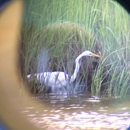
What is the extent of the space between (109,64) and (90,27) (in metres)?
0.08

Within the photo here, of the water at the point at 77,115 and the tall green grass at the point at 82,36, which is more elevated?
the tall green grass at the point at 82,36

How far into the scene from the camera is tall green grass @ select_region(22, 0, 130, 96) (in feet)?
1.95

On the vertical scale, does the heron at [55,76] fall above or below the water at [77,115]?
above

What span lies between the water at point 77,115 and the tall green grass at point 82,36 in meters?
0.03

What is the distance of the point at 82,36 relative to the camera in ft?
1.97

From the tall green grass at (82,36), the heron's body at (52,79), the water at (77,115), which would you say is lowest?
the water at (77,115)

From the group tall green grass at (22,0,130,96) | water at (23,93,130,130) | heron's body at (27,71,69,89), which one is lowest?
water at (23,93,130,130)

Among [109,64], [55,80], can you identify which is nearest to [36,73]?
[55,80]

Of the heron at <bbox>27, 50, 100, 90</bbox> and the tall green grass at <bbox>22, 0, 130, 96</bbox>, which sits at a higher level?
the tall green grass at <bbox>22, 0, 130, 96</bbox>

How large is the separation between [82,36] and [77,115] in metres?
0.15

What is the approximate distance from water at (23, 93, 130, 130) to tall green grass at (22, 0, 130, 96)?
3 cm

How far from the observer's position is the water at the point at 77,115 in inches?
23.0

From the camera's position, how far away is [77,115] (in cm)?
59

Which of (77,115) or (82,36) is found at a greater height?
(82,36)
